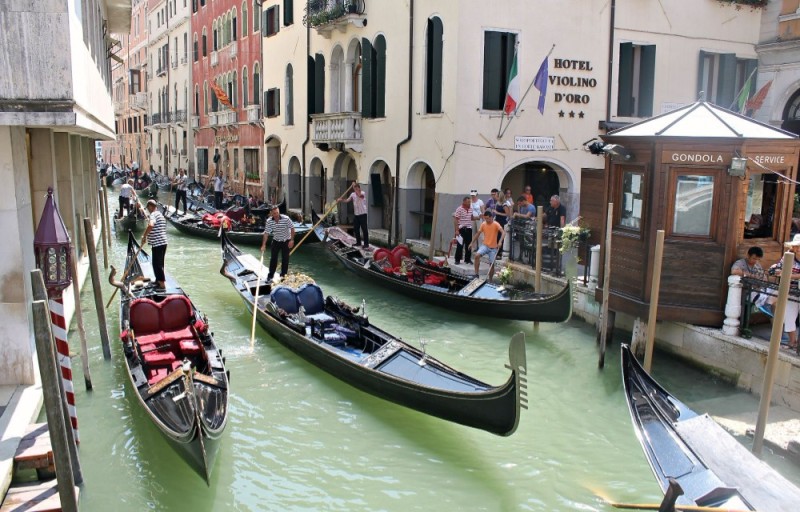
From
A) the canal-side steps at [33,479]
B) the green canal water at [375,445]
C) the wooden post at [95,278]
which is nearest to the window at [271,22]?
the green canal water at [375,445]

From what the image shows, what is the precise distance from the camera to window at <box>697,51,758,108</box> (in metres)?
13.7

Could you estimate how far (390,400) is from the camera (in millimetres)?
6156

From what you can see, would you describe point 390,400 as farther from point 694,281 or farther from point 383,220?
point 383,220

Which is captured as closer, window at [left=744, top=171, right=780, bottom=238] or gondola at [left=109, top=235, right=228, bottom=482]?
gondola at [left=109, top=235, right=228, bottom=482]

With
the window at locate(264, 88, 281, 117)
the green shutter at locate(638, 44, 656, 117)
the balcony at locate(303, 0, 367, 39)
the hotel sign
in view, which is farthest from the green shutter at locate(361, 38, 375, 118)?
the window at locate(264, 88, 281, 117)

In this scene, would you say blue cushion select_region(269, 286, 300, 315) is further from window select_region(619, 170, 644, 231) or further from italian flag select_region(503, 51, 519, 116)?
italian flag select_region(503, 51, 519, 116)

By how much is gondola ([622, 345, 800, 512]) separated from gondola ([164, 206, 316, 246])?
34.8 feet

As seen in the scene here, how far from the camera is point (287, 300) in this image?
8.15 meters

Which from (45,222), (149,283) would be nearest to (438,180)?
(149,283)

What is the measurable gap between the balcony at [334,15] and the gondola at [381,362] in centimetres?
758

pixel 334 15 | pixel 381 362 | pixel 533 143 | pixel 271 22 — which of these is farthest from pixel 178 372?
pixel 271 22

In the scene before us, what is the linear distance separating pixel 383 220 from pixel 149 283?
7.47 meters

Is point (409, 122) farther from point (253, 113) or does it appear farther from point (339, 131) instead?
point (253, 113)

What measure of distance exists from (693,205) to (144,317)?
5241 mm
